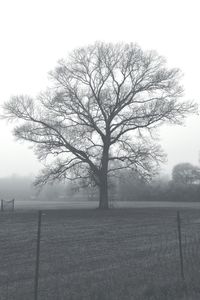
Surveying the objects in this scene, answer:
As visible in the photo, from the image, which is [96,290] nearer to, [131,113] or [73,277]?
[73,277]

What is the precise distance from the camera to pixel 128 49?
37.4 metres

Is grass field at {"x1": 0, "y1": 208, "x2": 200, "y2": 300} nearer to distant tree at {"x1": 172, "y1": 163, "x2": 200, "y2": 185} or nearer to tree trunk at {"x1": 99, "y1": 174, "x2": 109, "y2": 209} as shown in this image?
tree trunk at {"x1": 99, "y1": 174, "x2": 109, "y2": 209}

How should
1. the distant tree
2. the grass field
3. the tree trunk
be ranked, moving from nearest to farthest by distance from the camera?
1. the grass field
2. the tree trunk
3. the distant tree

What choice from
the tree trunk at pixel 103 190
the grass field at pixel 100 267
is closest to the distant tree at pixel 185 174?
the tree trunk at pixel 103 190

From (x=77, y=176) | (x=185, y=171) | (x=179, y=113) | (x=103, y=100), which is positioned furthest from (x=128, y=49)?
(x=185, y=171)

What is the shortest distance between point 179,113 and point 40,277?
28859 millimetres

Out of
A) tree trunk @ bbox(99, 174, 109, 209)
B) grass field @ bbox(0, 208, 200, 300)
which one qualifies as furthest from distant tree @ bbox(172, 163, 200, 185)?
grass field @ bbox(0, 208, 200, 300)

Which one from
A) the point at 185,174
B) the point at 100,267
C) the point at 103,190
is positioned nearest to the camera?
the point at 100,267

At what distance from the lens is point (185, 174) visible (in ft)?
409

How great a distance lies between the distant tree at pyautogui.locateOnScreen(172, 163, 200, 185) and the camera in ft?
378

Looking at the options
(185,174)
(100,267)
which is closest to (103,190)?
(100,267)

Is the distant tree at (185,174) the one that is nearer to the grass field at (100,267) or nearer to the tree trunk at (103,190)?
the tree trunk at (103,190)

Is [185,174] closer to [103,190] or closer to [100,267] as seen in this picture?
[103,190]

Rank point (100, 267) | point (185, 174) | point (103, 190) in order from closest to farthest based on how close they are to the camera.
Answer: point (100, 267), point (103, 190), point (185, 174)
